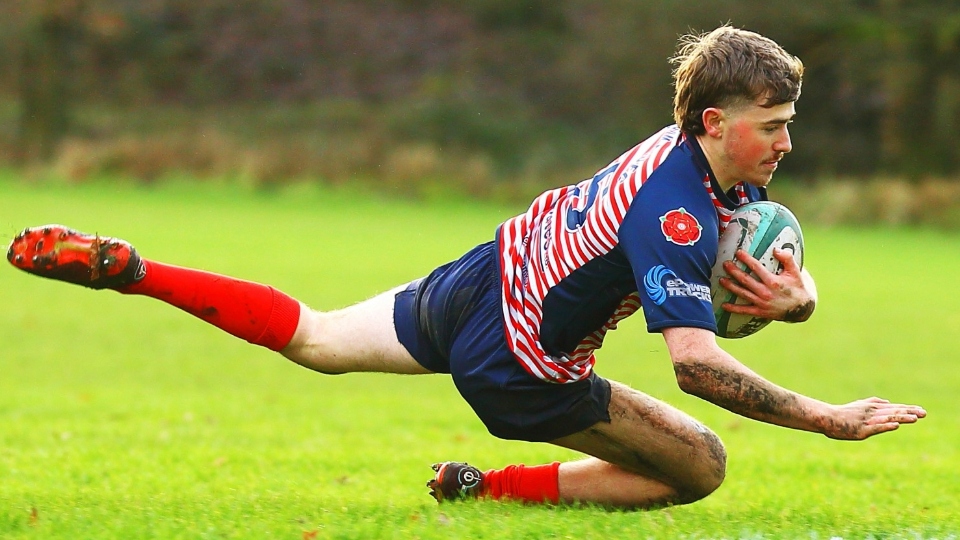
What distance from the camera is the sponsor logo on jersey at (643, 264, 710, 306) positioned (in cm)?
441

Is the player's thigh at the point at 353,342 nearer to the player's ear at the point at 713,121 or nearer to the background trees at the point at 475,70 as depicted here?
the player's ear at the point at 713,121

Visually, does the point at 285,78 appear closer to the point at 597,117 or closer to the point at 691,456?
the point at 597,117

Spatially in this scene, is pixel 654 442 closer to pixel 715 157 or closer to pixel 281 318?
pixel 715 157

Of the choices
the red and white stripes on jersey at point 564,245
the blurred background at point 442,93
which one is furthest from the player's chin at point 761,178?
→ the blurred background at point 442,93

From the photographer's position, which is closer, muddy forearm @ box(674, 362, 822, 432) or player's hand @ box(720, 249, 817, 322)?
muddy forearm @ box(674, 362, 822, 432)

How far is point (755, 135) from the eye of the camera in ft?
15.1

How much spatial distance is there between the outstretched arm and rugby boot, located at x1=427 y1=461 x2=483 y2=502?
1.59 metres

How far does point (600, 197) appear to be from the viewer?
4723 mm

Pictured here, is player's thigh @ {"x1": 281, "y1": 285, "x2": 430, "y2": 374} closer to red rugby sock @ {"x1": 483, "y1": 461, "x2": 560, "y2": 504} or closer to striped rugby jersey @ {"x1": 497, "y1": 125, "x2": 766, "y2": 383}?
striped rugby jersey @ {"x1": 497, "y1": 125, "x2": 766, "y2": 383}

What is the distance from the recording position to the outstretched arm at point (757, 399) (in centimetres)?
441

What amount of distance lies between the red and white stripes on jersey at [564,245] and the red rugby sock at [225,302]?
97 cm

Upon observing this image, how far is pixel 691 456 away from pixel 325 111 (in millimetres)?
41344

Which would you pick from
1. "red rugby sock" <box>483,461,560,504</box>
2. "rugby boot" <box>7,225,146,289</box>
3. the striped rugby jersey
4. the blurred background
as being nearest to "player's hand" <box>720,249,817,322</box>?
the striped rugby jersey

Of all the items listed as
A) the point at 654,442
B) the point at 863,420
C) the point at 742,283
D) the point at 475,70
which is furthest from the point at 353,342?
the point at 475,70
